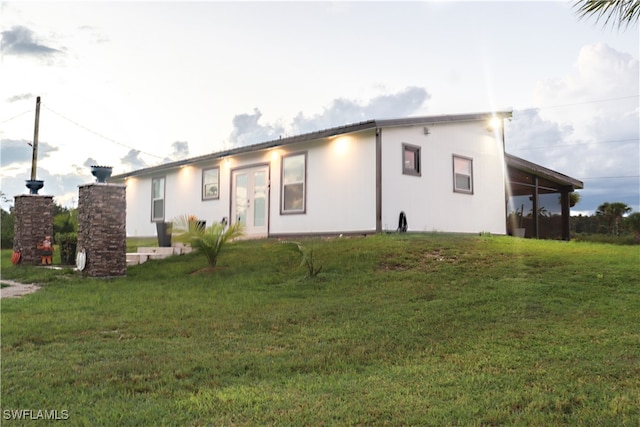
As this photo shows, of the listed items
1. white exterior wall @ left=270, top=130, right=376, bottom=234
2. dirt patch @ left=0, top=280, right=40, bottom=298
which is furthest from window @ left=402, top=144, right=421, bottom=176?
dirt patch @ left=0, top=280, right=40, bottom=298

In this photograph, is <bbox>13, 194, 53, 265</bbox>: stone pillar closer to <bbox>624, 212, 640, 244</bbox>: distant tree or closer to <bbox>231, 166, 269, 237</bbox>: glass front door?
<bbox>231, 166, 269, 237</bbox>: glass front door

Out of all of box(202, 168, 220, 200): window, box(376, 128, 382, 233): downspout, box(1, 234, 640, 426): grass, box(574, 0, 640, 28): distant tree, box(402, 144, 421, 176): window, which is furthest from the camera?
box(202, 168, 220, 200): window

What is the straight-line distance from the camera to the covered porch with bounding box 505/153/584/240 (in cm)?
1842

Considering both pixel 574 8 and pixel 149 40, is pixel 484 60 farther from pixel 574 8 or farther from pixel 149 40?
pixel 149 40

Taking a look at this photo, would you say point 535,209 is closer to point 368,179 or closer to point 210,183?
point 368,179

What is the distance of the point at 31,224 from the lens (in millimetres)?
15344

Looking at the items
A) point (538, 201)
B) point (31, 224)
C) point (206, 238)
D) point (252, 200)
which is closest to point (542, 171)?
point (538, 201)

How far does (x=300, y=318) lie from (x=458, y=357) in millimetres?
2416

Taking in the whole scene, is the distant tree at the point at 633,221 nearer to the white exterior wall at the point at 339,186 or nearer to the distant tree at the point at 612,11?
the white exterior wall at the point at 339,186

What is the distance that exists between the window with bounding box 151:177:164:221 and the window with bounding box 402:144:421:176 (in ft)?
34.9

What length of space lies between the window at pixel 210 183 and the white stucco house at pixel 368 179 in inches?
1.3

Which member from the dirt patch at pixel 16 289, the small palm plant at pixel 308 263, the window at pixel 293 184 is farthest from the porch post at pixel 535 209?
the dirt patch at pixel 16 289

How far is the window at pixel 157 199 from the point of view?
20.9 metres

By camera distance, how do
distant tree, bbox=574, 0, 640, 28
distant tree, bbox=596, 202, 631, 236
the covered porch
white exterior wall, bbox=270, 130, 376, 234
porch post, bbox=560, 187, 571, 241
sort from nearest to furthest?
distant tree, bbox=574, 0, 640, 28 → white exterior wall, bbox=270, 130, 376, 234 → the covered porch → porch post, bbox=560, 187, 571, 241 → distant tree, bbox=596, 202, 631, 236
